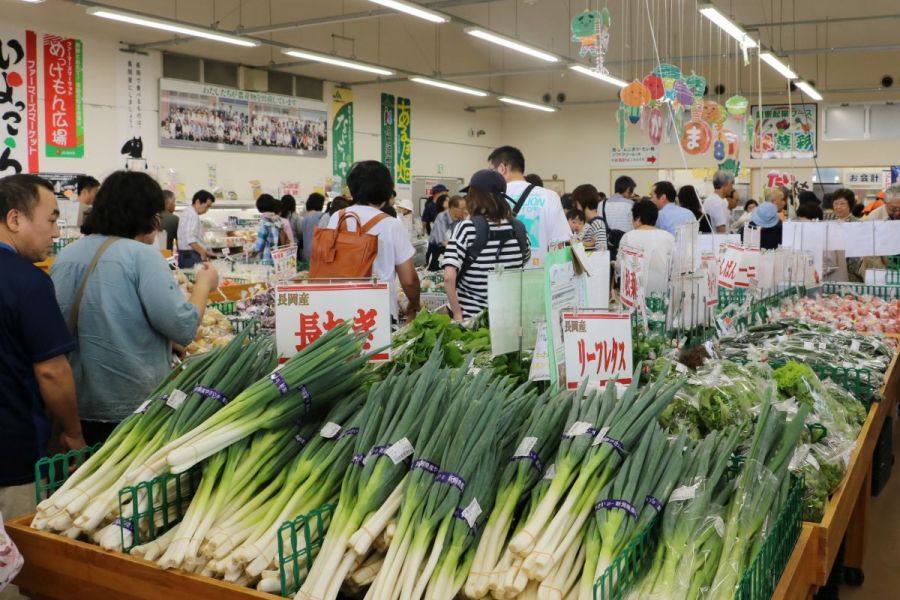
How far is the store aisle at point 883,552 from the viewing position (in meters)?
3.09

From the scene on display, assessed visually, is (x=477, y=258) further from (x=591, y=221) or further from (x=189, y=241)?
(x=189, y=241)

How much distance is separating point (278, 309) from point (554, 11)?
569 inches

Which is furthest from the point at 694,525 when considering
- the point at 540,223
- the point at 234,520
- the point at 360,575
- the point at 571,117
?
the point at 571,117

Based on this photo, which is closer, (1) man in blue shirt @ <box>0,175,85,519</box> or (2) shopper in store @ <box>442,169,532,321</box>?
(1) man in blue shirt @ <box>0,175,85,519</box>

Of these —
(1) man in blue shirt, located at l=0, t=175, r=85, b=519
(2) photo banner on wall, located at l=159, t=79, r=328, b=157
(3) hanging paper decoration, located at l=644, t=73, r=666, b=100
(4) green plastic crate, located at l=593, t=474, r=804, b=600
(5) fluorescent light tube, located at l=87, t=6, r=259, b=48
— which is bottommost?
(4) green plastic crate, located at l=593, t=474, r=804, b=600

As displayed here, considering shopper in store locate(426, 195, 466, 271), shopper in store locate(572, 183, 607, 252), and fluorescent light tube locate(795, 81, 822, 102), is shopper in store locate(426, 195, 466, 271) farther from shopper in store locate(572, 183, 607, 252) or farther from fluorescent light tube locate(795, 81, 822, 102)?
fluorescent light tube locate(795, 81, 822, 102)

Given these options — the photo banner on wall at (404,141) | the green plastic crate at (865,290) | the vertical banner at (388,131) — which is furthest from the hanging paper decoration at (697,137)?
the photo banner on wall at (404,141)

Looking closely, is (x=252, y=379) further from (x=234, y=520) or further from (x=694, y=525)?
(x=694, y=525)

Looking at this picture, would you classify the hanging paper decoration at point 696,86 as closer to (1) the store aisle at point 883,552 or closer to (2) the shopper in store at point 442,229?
(2) the shopper in store at point 442,229

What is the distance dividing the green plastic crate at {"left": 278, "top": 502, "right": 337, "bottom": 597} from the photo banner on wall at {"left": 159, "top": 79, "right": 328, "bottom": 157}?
11379 millimetres

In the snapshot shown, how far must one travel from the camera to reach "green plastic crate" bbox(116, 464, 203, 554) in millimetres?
1479

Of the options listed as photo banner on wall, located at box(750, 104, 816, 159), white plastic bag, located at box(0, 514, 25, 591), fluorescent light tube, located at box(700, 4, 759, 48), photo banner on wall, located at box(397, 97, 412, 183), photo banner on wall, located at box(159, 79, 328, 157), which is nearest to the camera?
white plastic bag, located at box(0, 514, 25, 591)

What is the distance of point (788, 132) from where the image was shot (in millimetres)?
16891

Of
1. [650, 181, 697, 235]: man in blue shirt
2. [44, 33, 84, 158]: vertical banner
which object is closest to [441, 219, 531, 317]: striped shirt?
[650, 181, 697, 235]: man in blue shirt
